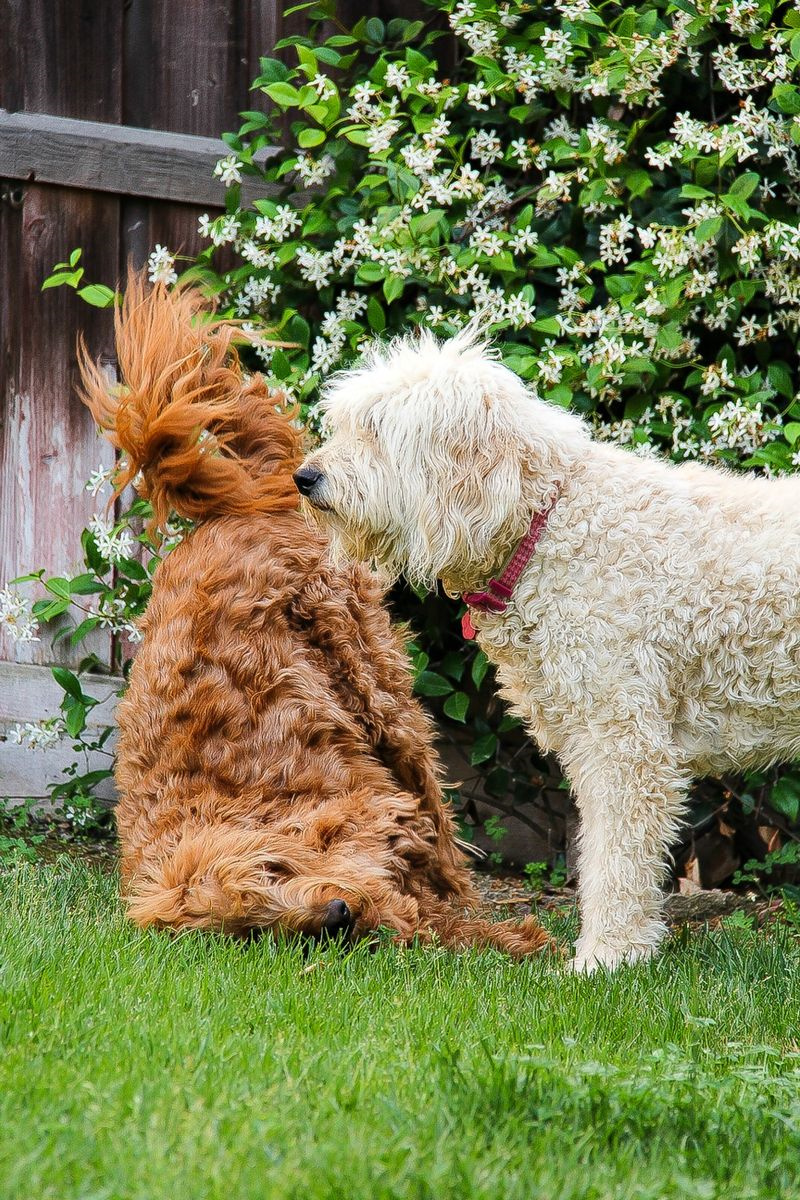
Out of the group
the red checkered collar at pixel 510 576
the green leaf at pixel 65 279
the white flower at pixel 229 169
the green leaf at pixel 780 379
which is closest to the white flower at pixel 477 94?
the white flower at pixel 229 169

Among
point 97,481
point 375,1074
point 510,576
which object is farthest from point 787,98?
point 375,1074

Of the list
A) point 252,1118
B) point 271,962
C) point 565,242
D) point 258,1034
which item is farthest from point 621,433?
point 252,1118

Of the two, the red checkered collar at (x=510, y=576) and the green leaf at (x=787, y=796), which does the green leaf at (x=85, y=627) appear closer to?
the red checkered collar at (x=510, y=576)

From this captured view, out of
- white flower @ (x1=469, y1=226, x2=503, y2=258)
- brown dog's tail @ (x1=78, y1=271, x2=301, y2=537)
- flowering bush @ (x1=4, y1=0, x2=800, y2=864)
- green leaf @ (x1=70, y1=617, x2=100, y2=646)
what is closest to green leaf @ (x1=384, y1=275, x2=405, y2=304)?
flowering bush @ (x1=4, y1=0, x2=800, y2=864)

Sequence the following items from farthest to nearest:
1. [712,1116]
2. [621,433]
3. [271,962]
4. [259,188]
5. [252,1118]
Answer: [259,188] → [621,433] → [271,962] → [712,1116] → [252,1118]

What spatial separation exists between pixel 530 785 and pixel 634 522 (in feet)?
6.17

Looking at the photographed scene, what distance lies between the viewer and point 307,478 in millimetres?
3553

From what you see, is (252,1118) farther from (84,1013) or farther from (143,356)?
(143,356)

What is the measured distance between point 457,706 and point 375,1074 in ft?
8.02

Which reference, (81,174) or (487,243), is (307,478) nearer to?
(487,243)

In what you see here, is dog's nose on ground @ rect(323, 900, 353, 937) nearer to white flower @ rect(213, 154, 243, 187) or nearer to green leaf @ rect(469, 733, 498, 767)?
green leaf @ rect(469, 733, 498, 767)

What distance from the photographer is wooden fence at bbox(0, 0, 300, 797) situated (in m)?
5.09

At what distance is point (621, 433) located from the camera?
179 inches

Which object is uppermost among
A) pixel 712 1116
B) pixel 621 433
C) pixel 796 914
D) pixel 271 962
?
pixel 621 433
